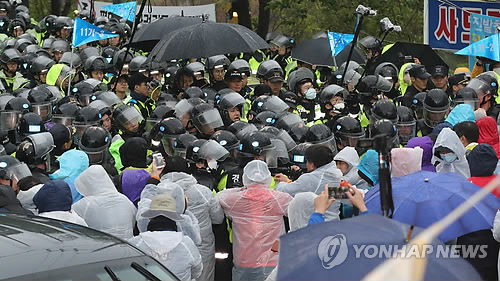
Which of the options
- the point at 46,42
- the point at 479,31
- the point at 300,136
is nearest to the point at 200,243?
the point at 300,136

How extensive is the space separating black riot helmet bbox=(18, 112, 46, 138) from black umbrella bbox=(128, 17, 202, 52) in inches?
235

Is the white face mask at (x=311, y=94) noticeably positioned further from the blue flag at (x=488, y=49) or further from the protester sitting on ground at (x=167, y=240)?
the protester sitting on ground at (x=167, y=240)

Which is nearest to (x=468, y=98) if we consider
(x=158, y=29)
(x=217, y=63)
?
(x=217, y=63)

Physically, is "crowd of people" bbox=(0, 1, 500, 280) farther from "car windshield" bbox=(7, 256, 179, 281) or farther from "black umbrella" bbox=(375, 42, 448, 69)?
"car windshield" bbox=(7, 256, 179, 281)

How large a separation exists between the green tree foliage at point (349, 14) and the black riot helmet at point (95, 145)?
12392 mm

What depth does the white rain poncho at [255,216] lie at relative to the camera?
754 centimetres

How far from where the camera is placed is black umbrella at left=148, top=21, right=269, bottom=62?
13070 millimetres

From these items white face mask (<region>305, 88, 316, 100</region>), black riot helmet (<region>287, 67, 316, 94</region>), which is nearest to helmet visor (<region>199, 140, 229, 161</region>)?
white face mask (<region>305, 88, 316, 100</region>)

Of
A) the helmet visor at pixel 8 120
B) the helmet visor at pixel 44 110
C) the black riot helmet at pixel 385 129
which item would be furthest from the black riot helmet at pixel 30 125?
the black riot helmet at pixel 385 129

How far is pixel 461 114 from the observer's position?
10.4 metres

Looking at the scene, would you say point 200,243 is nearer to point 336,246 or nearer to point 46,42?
point 336,246

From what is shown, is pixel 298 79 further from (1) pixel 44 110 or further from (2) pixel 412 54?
(1) pixel 44 110

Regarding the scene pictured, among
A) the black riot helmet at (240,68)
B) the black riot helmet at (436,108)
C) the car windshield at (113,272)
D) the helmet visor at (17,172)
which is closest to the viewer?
the car windshield at (113,272)

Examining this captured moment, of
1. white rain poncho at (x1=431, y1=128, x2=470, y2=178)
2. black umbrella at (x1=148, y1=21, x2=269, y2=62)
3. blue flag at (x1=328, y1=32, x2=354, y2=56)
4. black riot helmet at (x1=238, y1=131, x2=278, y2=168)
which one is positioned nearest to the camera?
white rain poncho at (x1=431, y1=128, x2=470, y2=178)
